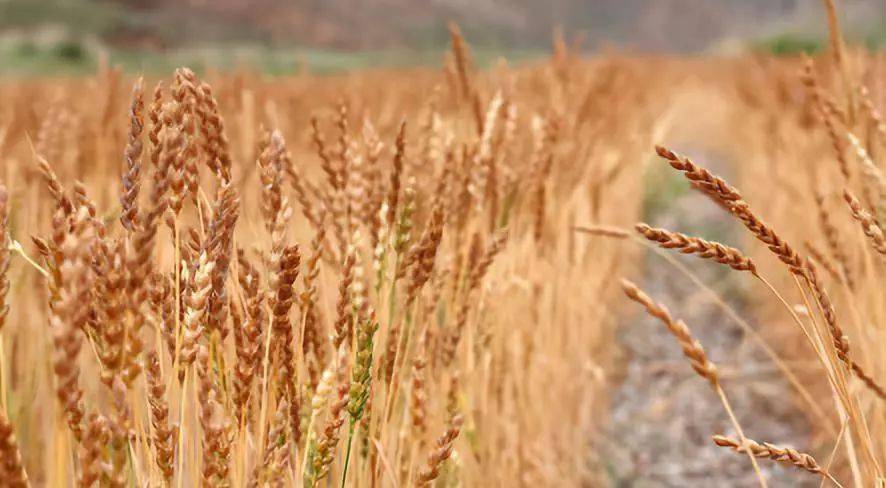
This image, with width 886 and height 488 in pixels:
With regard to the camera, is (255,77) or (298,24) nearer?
(255,77)

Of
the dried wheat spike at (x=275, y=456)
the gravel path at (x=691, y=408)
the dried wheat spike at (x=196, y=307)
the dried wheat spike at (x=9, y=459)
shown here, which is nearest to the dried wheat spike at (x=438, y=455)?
the dried wheat spike at (x=275, y=456)

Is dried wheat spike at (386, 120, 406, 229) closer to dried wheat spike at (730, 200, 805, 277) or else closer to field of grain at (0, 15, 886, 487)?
field of grain at (0, 15, 886, 487)

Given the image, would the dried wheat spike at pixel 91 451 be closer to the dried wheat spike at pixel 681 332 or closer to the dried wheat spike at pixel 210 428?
the dried wheat spike at pixel 210 428

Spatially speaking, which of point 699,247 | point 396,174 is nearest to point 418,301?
point 396,174

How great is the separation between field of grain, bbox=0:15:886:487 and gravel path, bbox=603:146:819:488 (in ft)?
0.04

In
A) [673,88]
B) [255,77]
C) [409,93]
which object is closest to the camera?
[255,77]

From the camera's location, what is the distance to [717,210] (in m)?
5.62

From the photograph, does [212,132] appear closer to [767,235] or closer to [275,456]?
[275,456]

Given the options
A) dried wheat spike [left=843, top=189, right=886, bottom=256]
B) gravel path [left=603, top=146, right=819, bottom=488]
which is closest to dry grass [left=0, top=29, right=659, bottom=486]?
gravel path [left=603, top=146, right=819, bottom=488]

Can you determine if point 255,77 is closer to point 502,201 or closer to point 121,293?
point 502,201

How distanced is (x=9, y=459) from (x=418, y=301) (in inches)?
21.4

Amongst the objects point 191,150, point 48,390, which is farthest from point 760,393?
point 191,150

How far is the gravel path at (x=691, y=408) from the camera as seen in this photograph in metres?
2.23

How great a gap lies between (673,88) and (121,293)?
10885mm
